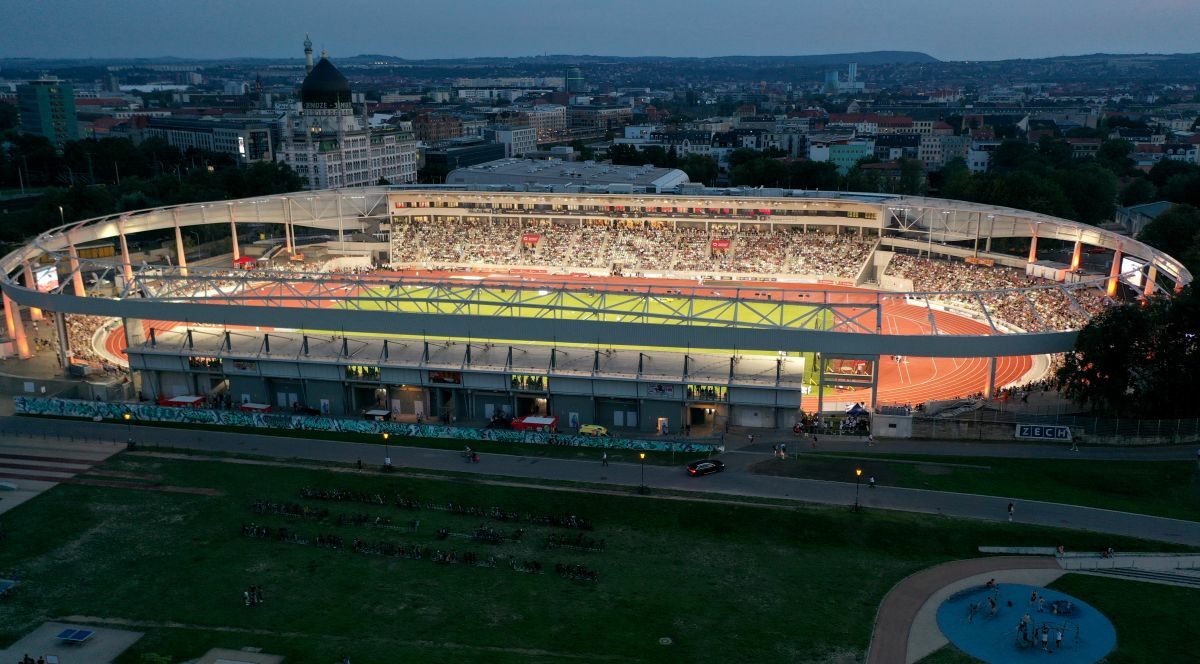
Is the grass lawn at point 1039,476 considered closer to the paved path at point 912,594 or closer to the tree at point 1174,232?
the paved path at point 912,594

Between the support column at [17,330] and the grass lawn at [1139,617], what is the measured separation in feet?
188

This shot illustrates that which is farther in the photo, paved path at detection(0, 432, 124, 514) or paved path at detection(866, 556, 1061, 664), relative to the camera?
paved path at detection(0, 432, 124, 514)

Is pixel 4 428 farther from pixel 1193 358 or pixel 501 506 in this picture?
pixel 1193 358

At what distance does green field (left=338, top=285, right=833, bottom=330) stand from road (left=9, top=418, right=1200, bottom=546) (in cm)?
892

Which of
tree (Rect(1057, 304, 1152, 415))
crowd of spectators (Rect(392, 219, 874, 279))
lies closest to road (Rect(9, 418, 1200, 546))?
tree (Rect(1057, 304, 1152, 415))

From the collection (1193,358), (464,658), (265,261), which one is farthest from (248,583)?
(265,261)

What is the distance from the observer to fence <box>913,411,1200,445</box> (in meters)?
42.5

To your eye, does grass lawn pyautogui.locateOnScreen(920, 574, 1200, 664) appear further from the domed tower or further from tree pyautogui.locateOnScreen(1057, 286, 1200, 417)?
the domed tower

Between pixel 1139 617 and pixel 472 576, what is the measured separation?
22.7 meters

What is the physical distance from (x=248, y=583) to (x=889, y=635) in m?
22.4

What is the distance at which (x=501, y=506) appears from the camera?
37.9 meters

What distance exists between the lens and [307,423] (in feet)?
154

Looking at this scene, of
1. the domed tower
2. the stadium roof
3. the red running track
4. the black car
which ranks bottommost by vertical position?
the black car

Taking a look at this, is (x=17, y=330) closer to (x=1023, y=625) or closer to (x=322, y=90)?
(x=1023, y=625)
